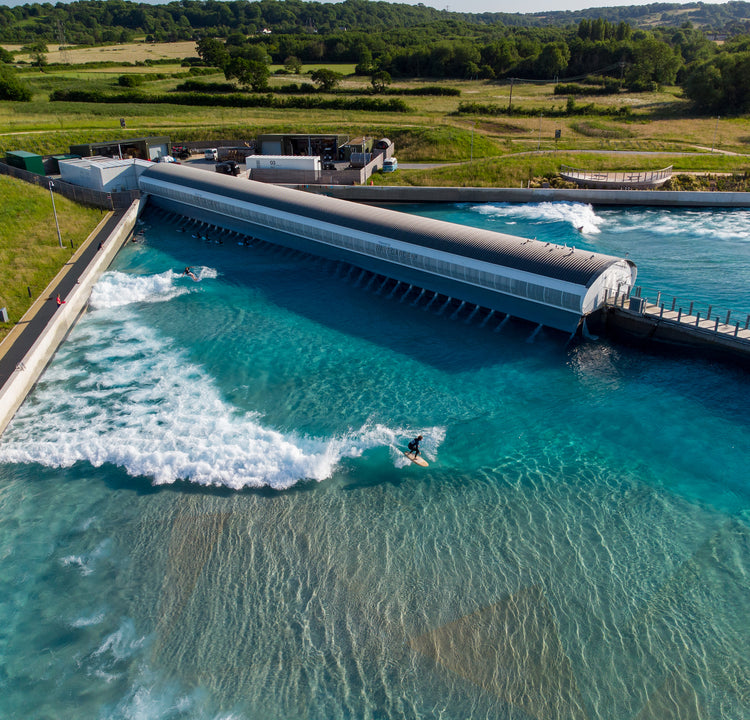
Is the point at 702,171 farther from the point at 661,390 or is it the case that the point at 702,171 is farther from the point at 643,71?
the point at 643,71

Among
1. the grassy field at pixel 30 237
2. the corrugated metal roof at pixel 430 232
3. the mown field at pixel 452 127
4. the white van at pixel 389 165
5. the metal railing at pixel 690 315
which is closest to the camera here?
the metal railing at pixel 690 315

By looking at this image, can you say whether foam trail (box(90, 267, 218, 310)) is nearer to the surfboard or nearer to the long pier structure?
the long pier structure

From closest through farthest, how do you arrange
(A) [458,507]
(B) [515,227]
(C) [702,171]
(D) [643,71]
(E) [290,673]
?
(E) [290,673]
(A) [458,507]
(B) [515,227]
(C) [702,171]
(D) [643,71]

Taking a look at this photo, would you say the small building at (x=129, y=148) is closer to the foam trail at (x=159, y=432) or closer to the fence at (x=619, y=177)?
the foam trail at (x=159, y=432)

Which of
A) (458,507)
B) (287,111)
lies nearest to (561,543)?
(458,507)

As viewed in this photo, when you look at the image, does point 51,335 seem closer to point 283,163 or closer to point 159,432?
point 159,432

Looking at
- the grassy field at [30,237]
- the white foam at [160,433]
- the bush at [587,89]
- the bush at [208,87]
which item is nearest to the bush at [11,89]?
the bush at [208,87]
